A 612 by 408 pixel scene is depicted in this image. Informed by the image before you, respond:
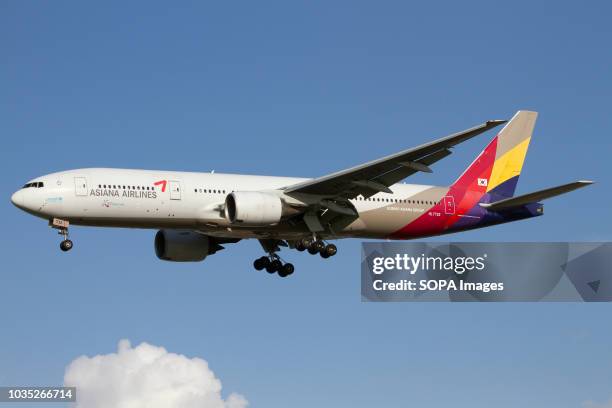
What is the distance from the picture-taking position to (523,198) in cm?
4753

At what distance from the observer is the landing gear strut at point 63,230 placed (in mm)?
42750

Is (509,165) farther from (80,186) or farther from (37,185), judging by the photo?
(37,185)

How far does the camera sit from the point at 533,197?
154 feet

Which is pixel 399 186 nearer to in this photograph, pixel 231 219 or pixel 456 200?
pixel 456 200

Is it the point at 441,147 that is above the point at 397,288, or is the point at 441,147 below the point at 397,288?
above

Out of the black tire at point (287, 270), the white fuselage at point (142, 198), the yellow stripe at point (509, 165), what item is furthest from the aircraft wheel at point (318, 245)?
the yellow stripe at point (509, 165)

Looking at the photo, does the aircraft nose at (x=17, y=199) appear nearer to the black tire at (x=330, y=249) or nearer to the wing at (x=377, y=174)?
the wing at (x=377, y=174)

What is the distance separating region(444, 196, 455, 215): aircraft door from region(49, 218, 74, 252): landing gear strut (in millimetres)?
15425

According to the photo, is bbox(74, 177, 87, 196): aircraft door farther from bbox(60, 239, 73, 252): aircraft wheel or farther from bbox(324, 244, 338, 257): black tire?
bbox(324, 244, 338, 257): black tire

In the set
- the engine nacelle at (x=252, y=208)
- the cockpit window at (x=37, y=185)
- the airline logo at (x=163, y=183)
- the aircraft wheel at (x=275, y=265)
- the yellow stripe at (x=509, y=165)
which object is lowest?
the aircraft wheel at (x=275, y=265)

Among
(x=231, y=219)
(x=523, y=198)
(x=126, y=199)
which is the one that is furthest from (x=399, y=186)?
(x=126, y=199)

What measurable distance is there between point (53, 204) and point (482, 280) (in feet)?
57.8

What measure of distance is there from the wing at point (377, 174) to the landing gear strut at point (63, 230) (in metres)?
8.32

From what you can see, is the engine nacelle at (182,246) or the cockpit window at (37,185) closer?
the cockpit window at (37,185)
